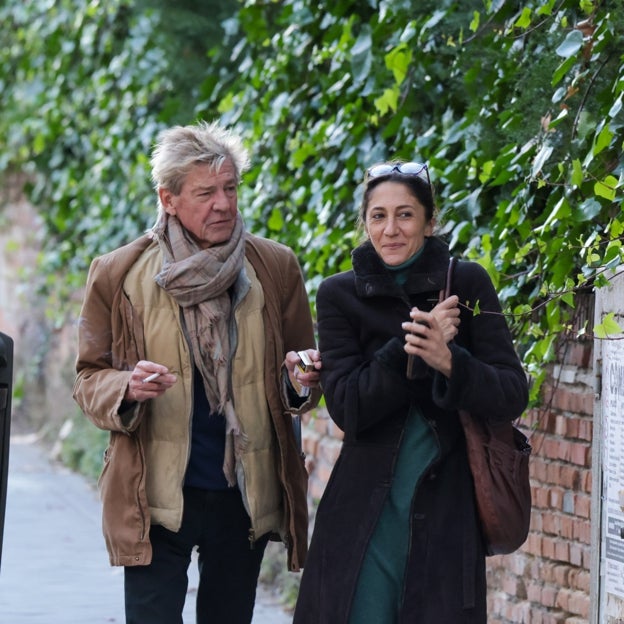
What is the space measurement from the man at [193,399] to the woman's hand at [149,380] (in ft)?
0.13

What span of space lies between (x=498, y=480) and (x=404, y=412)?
302mm

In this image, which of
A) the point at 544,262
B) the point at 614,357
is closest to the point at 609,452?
the point at 614,357

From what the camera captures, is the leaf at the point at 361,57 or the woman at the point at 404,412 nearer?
the woman at the point at 404,412

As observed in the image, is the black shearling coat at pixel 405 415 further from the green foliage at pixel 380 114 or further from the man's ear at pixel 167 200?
the man's ear at pixel 167 200

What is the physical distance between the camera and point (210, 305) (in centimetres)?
406

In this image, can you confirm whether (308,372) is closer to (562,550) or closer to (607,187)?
(607,187)

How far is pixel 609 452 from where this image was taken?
11.3 ft

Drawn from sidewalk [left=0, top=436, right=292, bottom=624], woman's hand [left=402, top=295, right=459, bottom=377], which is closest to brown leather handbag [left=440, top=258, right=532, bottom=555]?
woman's hand [left=402, top=295, right=459, bottom=377]

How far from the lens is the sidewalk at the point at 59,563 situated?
6.47m

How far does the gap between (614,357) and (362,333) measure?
0.65 m

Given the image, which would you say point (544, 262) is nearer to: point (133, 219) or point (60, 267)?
point (133, 219)

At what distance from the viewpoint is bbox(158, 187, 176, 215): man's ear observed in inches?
162

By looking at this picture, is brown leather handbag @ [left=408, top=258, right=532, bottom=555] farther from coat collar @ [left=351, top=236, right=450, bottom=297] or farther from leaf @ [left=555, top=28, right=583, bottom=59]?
leaf @ [left=555, top=28, right=583, bottom=59]

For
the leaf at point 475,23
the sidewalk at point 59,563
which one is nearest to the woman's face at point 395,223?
the leaf at point 475,23
